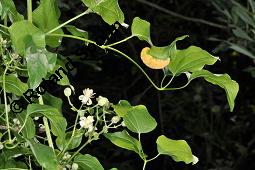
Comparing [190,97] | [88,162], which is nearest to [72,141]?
[88,162]

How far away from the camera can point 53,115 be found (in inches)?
29.0

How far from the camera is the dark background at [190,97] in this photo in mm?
2781

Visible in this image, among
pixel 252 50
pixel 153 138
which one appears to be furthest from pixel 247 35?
pixel 153 138

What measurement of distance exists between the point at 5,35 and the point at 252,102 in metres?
2.28

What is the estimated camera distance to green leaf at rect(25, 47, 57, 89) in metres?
0.66

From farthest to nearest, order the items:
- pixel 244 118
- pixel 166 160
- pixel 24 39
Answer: pixel 244 118, pixel 166 160, pixel 24 39

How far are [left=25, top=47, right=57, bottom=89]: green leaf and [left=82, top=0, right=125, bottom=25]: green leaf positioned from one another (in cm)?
11

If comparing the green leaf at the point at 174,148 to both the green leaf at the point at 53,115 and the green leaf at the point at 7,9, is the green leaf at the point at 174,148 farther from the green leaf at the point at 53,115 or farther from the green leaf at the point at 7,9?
the green leaf at the point at 7,9

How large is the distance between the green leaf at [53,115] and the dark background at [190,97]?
195cm

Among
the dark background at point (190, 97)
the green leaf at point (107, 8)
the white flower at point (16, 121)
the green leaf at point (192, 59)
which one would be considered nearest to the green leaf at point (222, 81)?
the green leaf at point (192, 59)

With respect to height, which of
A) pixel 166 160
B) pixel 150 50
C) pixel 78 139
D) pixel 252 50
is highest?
pixel 150 50

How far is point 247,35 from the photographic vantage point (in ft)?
6.03

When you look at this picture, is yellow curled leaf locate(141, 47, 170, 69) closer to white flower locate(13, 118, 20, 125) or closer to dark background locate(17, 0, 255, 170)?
white flower locate(13, 118, 20, 125)

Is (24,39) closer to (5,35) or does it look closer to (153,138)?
(5,35)
